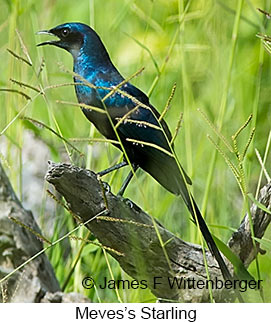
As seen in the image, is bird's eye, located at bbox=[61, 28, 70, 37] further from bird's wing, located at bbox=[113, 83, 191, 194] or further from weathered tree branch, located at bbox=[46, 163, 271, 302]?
weathered tree branch, located at bbox=[46, 163, 271, 302]

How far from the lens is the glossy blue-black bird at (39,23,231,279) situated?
4.96 feet

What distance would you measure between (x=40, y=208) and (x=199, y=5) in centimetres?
51

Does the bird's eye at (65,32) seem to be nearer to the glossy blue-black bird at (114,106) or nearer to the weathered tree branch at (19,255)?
the glossy blue-black bird at (114,106)

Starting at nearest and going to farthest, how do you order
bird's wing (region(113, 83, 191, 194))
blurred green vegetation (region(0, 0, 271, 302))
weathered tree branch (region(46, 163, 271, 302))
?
1. weathered tree branch (region(46, 163, 271, 302))
2. bird's wing (region(113, 83, 191, 194))
3. blurred green vegetation (region(0, 0, 271, 302))

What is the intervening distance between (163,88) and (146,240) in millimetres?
330

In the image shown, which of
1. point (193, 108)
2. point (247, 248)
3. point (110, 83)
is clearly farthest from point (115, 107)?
point (247, 248)

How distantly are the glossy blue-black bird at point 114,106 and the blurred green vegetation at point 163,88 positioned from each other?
0.18 ft

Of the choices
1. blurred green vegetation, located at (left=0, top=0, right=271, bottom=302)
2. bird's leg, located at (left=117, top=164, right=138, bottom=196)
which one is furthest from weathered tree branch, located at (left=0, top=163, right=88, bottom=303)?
bird's leg, located at (left=117, top=164, right=138, bottom=196)

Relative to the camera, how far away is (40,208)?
5.84 feet

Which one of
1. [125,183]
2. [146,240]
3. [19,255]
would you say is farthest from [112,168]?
[19,255]

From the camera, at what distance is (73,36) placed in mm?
1561

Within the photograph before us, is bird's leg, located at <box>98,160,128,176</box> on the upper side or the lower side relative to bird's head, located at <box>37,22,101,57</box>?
lower

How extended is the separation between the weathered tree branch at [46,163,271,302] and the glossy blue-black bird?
94mm
